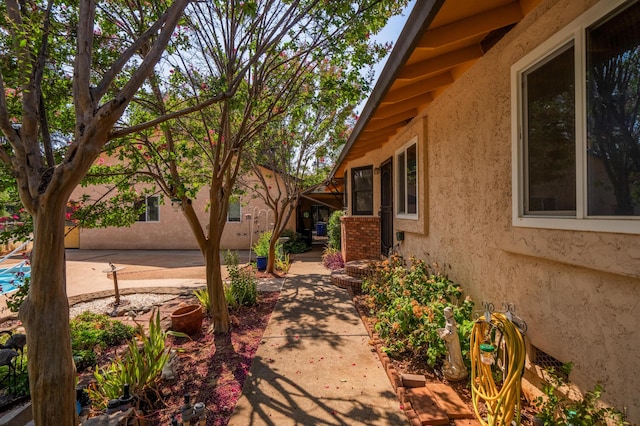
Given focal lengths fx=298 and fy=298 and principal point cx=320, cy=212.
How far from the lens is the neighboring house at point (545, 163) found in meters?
1.81

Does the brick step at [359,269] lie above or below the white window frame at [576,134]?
below

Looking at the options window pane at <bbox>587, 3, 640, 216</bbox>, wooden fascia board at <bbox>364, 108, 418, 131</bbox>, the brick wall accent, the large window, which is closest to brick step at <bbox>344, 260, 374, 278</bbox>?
the brick wall accent

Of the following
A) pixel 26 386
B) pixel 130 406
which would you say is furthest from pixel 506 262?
pixel 26 386

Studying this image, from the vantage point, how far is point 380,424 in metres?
2.69

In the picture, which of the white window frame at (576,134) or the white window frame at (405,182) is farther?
the white window frame at (405,182)

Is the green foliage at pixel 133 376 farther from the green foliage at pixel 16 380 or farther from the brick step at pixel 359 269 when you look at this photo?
the brick step at pixel 359 269

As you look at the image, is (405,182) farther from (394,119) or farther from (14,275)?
(14,275)

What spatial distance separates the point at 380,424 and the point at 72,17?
5.70m

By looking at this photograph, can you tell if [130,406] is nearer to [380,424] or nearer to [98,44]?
[380,424]

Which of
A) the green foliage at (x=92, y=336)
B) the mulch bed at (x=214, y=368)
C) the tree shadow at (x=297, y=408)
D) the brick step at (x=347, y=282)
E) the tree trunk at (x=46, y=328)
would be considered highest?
the tree trunk at (x=46, y=328)

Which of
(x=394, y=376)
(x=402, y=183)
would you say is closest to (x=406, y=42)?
A: (x=394, y=376)

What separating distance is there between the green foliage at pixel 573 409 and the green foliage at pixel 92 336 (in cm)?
501

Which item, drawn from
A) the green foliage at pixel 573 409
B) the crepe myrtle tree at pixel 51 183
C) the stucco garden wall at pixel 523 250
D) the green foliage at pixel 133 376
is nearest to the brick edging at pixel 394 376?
the green foliage at pixel 573 409

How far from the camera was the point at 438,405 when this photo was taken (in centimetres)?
269
